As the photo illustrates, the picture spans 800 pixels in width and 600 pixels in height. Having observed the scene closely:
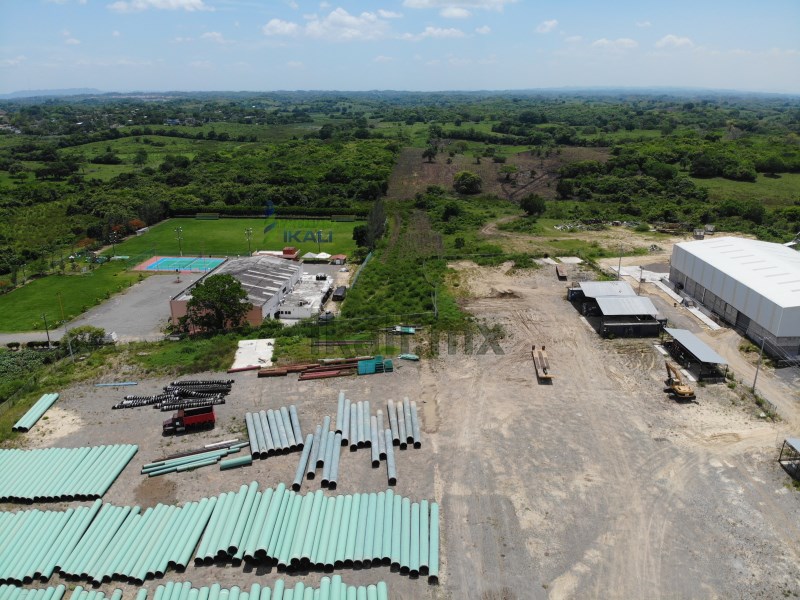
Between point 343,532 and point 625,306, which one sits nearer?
point 343,532

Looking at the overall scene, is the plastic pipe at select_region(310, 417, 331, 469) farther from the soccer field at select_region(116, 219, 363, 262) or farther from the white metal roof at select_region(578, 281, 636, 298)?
the soccer field at select_region(116, 219, 363, 262)

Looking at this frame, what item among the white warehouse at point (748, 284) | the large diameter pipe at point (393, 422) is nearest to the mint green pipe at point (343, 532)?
the large diameter pipe at point (393, 422)

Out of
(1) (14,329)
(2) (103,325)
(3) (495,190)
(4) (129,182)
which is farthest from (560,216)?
(4) (129,182)

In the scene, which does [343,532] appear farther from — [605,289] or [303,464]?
[605,289]

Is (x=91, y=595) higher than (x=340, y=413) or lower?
lower

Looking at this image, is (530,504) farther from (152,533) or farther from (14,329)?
(14,329)

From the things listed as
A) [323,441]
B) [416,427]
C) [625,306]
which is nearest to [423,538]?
[416,427]

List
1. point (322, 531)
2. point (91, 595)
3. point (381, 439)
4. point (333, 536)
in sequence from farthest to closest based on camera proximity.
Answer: point (381, 439) < point (322, 531) < point (333, 536) < point (91, 595)
